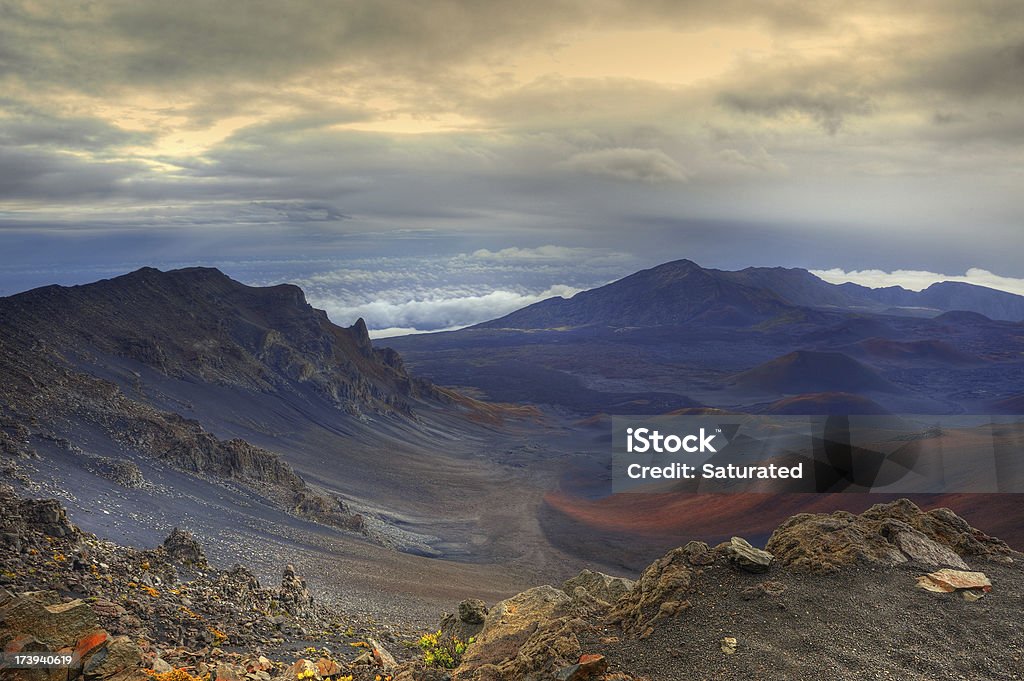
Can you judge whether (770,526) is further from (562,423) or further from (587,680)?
(562,423)

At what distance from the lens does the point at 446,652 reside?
1419 centimetres

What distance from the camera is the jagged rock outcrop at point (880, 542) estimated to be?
1246cm

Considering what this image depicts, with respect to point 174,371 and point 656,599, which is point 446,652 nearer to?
point 656,599

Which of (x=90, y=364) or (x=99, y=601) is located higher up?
(x=90, y=364)

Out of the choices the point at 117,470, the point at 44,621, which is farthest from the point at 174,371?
the point at 44,621

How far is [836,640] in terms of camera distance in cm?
1057

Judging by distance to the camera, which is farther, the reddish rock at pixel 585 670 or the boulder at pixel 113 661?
the boulder at pixel 113 661

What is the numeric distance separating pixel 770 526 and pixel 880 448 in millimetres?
10953

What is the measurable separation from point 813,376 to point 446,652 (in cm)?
17227

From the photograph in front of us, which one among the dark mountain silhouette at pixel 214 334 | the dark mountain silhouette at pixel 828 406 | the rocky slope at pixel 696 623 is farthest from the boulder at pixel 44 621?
the dark mountain silhouette at pixel 828 406

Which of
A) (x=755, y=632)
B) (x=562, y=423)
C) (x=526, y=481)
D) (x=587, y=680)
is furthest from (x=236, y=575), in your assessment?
(x=562, y=423)

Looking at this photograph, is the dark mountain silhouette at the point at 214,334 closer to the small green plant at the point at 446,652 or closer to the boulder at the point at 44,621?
the boulder at the point at 44,621

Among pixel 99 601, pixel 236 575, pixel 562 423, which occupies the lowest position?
pixel 562 423

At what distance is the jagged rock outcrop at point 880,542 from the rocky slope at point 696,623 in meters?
0.03
